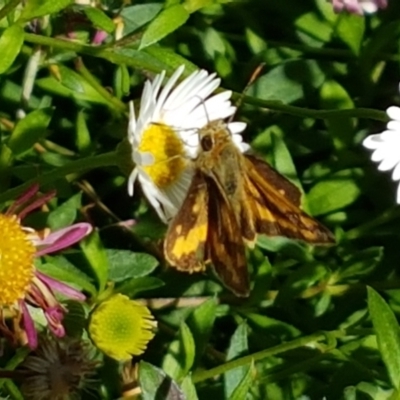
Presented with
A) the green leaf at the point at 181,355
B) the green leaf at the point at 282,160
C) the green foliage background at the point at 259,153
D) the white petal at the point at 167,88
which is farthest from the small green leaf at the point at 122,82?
the green leaf at the point at 181,355

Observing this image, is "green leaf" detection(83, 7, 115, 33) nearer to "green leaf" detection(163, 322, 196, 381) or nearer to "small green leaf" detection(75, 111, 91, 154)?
"small green leaf" detection(75, 111, 91, 154)

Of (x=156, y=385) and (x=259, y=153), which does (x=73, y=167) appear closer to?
(x=156, y=385)

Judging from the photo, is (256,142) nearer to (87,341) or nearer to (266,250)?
(266,250)

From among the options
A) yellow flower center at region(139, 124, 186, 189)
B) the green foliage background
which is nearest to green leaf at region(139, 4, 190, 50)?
the green foliage background

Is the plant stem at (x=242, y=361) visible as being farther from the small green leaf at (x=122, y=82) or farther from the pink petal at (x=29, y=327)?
the small green leaf at (x=122, y=82)

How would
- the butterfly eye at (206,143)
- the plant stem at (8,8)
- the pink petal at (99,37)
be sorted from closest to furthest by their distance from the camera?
the plant stem at (8,8)
the butterfly eye at (206,143)
the pink petal at (99,37)
